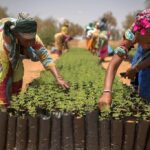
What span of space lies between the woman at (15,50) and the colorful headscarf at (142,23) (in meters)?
1.29

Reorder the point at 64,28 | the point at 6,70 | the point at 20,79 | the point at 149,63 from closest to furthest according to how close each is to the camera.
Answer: the point at 149,63 → the point at 6,70 → the point at 20,79 → the point at 64,28

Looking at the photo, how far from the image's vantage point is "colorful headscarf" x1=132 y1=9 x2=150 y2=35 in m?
4.38

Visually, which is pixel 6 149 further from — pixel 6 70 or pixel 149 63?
pixel 149 63

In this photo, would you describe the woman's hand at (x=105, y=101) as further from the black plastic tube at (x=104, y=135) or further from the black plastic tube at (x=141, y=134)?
the black plastic tube at (x=141, y=134)

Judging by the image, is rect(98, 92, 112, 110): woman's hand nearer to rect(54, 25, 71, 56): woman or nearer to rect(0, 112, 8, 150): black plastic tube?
rect(0, 112, 8, 150): black plastic tube

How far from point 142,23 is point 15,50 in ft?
5.69

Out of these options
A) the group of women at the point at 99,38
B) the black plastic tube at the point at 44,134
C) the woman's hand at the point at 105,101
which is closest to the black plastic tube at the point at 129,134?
the woman's hand at the point at 105,101

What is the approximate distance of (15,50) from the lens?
5.45 metres

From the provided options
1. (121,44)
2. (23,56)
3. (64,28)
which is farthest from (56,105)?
(64,28)

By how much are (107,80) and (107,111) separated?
0.39 metres

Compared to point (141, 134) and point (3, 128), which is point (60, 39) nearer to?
point (3, 128)

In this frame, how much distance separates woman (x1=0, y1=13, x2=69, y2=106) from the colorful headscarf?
1.29 meters

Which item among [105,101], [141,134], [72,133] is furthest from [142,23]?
[72,133]

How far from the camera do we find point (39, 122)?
4.46 meters
